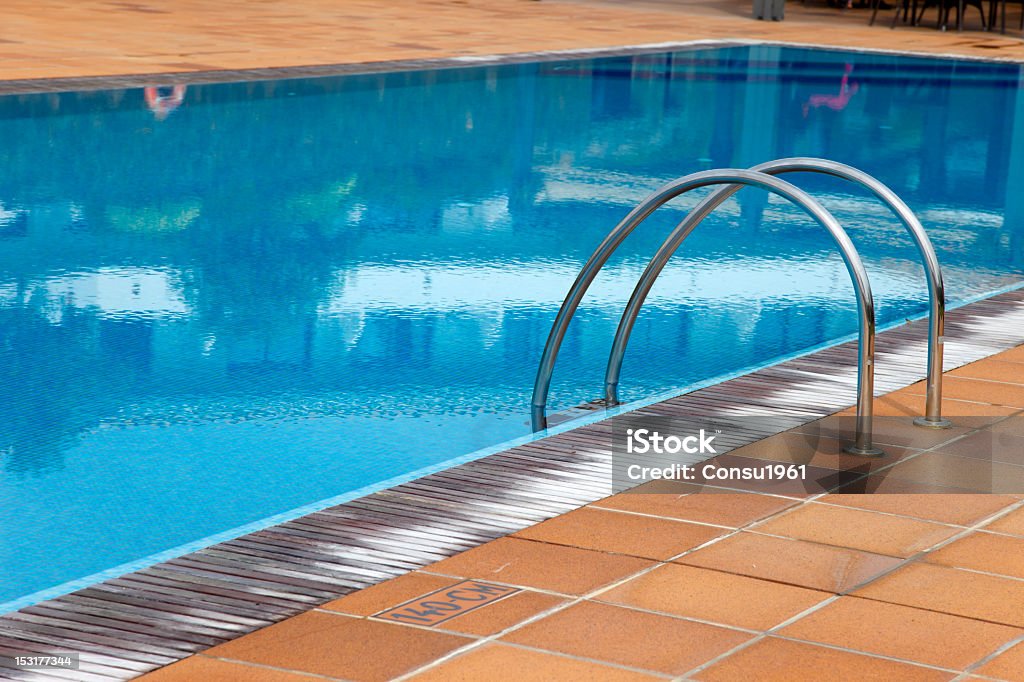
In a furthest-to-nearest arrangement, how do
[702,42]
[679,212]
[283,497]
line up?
[702,42], [679,212], [283,497]

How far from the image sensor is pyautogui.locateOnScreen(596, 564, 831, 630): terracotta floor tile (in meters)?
2.82

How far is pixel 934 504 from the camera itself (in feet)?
11.4

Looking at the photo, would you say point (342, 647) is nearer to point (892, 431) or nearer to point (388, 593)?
point (388, 593)

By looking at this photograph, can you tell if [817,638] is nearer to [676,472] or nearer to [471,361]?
[676,472]

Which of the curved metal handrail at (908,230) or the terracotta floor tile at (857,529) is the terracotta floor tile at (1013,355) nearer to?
the curved metal handrail at (908,230)

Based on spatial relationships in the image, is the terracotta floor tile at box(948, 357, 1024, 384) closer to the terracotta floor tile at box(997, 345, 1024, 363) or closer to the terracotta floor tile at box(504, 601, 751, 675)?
the terracotta floor tile at box(997, 345, 1024, 363)

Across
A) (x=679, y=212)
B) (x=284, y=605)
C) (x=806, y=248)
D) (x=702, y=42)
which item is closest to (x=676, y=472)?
(x=284, y=605)

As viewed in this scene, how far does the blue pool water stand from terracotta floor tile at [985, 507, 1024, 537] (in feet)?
5.43

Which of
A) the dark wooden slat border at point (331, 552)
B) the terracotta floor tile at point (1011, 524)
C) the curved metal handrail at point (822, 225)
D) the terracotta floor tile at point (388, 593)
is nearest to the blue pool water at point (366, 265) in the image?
the dark wooden slat border at point (331, 552)

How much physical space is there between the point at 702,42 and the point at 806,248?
9498 millimetres

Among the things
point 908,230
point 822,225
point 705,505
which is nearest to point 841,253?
point 822,225

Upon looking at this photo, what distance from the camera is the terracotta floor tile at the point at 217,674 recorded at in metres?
2.50

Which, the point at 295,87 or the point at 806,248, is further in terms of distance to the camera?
the point at 295,87

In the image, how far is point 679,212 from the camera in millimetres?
8562
